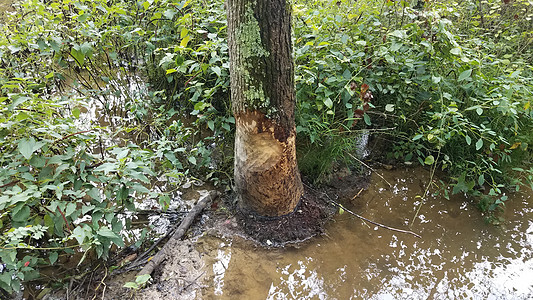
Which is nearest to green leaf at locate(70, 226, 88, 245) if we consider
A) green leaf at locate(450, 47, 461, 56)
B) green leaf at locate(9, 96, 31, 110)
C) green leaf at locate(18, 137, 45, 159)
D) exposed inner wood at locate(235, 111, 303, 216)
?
green leaf at locate(18, 137, 45, 159)

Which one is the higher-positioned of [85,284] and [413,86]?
[413,86]

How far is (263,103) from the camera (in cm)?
203

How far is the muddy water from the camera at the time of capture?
2027 millimetres

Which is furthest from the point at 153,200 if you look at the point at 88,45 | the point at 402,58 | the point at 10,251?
the point at 402,58

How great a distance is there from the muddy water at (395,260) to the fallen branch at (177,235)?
196 millimetres

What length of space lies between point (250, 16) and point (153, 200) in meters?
1.77

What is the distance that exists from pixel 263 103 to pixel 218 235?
1.10 m

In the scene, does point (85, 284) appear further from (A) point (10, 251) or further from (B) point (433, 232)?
(B) point (433, 232)

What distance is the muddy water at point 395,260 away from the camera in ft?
6.65

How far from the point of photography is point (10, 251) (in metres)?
1.58

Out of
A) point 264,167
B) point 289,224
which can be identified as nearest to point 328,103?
point 264,167

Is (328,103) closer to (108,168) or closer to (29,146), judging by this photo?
(108,168)

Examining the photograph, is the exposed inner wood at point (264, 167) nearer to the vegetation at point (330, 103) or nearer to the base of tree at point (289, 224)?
the base of tree at point (289, 224)

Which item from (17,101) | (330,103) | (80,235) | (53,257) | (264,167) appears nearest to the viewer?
(80,235)
